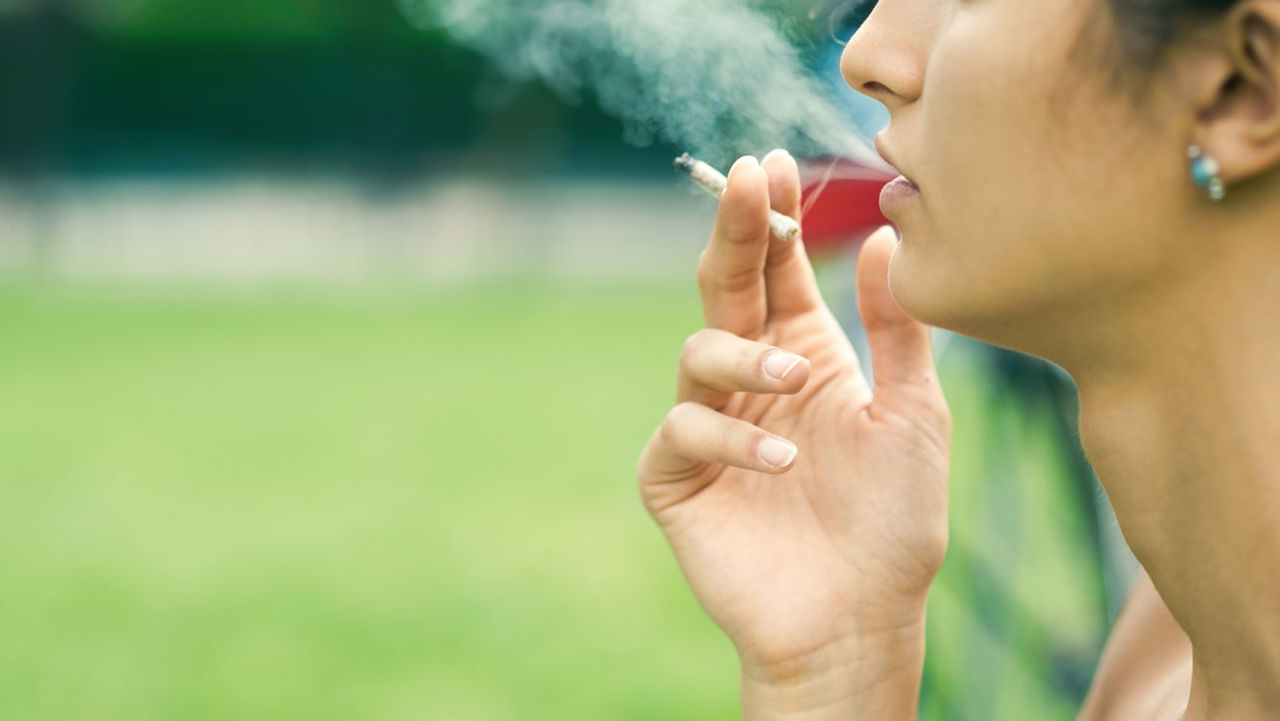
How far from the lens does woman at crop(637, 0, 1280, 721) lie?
0.82 meters

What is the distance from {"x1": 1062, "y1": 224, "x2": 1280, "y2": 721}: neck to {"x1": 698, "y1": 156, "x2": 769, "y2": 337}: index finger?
33 centimetres

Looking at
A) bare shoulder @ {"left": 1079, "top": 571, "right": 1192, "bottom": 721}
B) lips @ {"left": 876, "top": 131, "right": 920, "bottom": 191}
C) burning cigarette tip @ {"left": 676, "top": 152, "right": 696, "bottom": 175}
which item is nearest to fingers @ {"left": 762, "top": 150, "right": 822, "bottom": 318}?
burning cigarette tip @ {"left": 676, "top": 152, "right": 696, "bottom": 175}

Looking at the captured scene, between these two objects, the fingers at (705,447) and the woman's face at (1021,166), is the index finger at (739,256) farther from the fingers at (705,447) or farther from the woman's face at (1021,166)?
the woman's face at (1021,166)

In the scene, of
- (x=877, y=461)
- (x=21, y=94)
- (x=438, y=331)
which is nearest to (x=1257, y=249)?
(x=877, y=461)

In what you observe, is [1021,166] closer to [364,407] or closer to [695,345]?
[695,345]

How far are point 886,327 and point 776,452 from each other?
0.23 m

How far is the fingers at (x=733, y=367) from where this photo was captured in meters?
1.14

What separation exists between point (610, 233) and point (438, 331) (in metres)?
5.95

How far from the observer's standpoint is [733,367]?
46.4 inches

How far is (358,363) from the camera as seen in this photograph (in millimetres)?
9945

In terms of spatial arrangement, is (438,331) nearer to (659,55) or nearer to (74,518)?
(74,518)

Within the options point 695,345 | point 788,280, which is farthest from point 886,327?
point 695,345

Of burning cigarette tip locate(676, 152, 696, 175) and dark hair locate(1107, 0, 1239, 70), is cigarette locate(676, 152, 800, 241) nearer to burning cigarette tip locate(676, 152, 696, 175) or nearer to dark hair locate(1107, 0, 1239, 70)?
burning cigarette tip locate(676, 152, 696, 175)

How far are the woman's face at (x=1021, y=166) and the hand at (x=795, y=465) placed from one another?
219 mm
